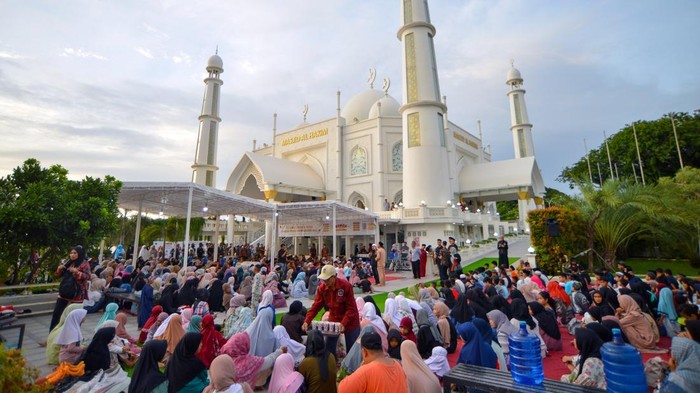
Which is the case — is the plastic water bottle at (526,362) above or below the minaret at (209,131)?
below

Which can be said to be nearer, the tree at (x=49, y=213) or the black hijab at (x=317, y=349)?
the black hijab at (x=317, y=349)

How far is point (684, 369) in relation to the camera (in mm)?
2529

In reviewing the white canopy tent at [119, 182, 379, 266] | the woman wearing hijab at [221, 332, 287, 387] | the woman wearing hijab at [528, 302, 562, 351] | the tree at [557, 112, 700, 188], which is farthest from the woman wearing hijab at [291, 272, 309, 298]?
the tree at [557, 112, 700, 188]

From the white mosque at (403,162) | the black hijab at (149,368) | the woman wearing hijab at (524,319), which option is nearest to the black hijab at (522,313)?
the woman wearing hijab at (524,319)

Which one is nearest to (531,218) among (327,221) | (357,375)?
(327,221)

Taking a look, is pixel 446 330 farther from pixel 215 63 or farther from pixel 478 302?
pixel 215 63

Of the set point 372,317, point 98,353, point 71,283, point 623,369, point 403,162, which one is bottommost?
point 98,353

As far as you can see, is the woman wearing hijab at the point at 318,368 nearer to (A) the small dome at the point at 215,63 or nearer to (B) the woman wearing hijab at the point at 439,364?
(B) the woman wearing hijab at the point at 439,364

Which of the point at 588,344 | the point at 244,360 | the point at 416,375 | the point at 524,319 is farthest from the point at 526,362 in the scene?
the point at 244,360

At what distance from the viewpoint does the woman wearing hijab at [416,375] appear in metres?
2.84

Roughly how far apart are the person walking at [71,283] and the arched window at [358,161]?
830 inches

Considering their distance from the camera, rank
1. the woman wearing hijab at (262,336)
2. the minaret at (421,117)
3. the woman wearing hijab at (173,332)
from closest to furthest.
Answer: the woman wearing hijab at (262,336), the woman wearing hijab at (173,332), the minaret at (421,117)

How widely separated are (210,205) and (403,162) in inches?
474

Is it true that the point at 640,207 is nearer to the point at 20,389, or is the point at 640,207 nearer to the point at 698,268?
the point at 698,268
